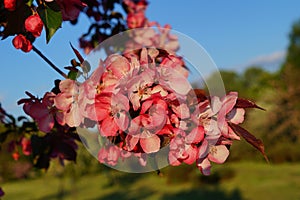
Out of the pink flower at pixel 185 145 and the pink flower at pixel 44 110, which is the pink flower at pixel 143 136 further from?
the pink flower at pixel 44 110

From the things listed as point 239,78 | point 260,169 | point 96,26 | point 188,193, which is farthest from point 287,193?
point 239,78

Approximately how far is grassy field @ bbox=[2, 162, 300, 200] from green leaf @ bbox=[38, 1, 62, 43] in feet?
26.3

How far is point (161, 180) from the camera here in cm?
1302

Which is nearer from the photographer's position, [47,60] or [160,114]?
[160,114]

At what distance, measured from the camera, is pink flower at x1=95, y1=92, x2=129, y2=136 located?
0.95 meters

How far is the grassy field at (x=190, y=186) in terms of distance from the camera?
9742mm

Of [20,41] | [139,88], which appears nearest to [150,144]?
[139,88]

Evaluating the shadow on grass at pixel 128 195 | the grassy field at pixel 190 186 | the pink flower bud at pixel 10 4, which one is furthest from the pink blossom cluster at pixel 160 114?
the shadow on grass at pixel 128 195

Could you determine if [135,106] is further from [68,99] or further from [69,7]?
[69,7]

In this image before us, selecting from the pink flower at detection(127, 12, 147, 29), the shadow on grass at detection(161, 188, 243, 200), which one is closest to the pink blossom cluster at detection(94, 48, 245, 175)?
the pink flower at detection(127, 12, 147, 29)

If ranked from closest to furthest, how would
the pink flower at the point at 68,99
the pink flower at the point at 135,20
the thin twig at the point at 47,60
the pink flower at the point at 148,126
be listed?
the pink flower at the point at 148,126
the pink flower at the point at 68,99
the thin twig at the point at 47,60
the pink flower at the point at 135,20

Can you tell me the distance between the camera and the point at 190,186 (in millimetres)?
11602

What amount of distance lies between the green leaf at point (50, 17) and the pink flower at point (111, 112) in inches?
8.7

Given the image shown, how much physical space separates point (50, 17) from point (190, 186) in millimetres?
10883
